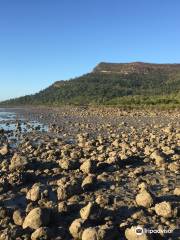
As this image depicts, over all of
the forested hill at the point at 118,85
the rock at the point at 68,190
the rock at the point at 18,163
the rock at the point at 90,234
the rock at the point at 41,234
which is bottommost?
the rock at the point at 41,234

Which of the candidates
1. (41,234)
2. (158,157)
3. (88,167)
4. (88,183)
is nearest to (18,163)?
(88,167)

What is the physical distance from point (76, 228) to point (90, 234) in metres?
0.49

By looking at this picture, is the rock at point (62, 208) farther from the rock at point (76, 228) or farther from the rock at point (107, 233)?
the rock at point (107, 233)

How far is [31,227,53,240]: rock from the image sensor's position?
716cm

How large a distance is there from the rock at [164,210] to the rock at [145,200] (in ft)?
1.19

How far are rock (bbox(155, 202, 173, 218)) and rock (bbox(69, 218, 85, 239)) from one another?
1.52 metres

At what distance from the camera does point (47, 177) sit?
12.0m

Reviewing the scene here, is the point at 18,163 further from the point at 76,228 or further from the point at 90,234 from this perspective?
the point at 90,234

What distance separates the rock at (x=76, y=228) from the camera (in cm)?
724

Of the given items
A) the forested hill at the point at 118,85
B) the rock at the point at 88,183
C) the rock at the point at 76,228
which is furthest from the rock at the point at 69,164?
the forested hill at the point at 118,85

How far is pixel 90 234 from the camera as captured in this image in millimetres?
6871

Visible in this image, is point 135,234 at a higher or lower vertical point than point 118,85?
lower

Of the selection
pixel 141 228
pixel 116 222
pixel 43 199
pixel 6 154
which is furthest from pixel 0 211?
pixel 6 154

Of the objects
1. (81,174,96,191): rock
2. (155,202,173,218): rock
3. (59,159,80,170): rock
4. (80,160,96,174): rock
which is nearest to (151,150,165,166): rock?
(80,160,96,174): rock
